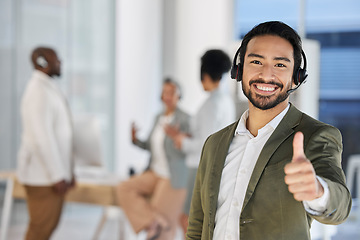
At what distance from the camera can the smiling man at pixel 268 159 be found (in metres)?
1.39

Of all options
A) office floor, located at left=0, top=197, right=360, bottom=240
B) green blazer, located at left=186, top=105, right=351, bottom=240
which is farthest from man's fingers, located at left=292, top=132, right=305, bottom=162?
office floor, located at left=0, top=197, right=360, bottom=240

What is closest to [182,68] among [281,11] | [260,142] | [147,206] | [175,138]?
[281,11]

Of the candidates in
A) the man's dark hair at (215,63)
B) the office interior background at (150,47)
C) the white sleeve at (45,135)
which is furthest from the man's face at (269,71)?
the office interior background at (150,47)

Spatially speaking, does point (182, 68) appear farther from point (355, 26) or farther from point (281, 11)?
point (355, 26)

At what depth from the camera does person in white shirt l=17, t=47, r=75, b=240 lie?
3.94m

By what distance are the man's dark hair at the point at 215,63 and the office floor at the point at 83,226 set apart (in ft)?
7.41

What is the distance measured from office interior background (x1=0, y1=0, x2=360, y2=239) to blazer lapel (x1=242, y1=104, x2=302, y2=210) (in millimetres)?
5652

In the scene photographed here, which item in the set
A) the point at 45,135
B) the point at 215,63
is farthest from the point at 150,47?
the point at 215,63

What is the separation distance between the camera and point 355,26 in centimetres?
800

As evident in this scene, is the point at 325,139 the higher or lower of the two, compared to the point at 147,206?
higher

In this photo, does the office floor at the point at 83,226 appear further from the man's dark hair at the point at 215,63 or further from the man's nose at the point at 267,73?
the man's nose at the point at 267,73

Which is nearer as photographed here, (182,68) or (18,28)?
(18,28)

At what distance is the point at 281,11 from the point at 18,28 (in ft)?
12.4

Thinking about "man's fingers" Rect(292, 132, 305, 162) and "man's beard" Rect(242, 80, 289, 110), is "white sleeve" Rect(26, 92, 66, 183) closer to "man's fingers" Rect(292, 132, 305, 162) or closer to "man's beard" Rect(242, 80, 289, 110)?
"man's beard" Rect(242, 80, 289, 110)
